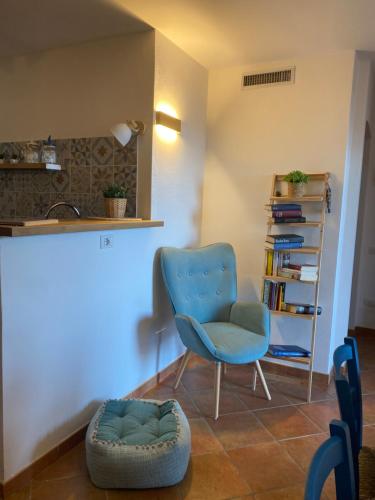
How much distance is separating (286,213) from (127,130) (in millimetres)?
1250

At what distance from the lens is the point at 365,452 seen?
128 centimetres

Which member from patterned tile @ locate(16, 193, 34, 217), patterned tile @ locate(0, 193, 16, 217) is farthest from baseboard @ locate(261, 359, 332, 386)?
patterned tile @ locate(0, 193, 16, 217)

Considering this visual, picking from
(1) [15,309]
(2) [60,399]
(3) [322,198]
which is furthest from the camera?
(3) [322,198]

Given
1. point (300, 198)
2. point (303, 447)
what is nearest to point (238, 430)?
point (303, 447)

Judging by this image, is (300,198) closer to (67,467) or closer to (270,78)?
(270,78)

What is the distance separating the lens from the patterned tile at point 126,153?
2451 millimetres

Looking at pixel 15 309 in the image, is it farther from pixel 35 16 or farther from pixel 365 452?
pixel 35 16

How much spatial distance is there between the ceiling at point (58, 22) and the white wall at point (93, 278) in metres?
0.10

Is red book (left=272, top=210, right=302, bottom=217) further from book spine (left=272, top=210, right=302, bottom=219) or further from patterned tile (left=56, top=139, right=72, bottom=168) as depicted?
patterned tile (left=56, top=139, right=72, bottom=168)

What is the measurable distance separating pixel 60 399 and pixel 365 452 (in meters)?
1.41

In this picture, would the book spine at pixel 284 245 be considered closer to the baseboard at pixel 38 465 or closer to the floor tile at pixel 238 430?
the floor tile at pixel 238 430

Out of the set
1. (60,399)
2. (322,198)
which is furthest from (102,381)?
(322,198)

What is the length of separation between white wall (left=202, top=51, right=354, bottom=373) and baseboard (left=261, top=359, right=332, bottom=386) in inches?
2.3

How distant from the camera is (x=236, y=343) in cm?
235
